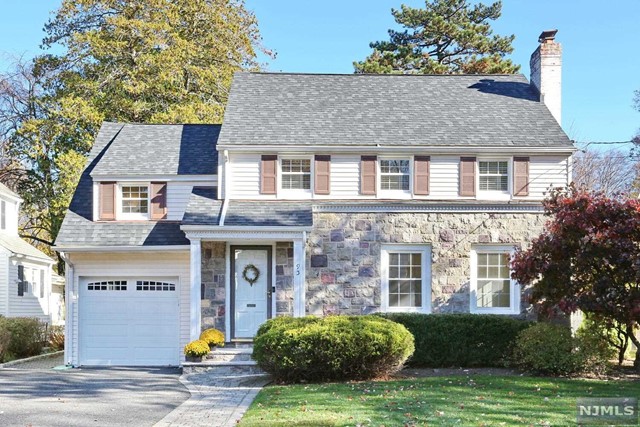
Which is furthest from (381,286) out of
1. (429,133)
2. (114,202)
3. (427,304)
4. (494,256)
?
(114,202)

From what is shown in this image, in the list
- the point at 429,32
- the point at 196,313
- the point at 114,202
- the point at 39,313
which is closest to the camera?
the point at 196,313

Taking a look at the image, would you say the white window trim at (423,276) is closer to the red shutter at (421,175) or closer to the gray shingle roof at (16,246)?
the red shutter at (421,175)

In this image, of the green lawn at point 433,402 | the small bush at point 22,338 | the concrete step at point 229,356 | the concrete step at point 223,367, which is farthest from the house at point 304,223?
the green lawn at point 433,402

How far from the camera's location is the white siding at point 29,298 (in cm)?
2678

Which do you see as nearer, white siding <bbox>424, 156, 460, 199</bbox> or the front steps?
the front steps

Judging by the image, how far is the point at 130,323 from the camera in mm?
19375

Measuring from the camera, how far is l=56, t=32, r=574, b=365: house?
18406 mm

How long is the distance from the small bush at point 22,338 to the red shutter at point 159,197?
519cm

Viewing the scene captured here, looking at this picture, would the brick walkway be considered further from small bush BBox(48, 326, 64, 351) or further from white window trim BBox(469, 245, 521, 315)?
small bush BBox(48, 326, 64, 351)

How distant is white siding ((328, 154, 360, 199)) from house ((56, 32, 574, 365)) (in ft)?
0.11

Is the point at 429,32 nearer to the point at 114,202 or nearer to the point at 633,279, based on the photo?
the point at 114,202

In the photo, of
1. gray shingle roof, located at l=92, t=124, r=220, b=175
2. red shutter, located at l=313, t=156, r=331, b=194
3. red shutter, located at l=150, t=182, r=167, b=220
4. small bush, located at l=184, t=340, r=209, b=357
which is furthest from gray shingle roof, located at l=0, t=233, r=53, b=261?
red shutter, located at l=313, t=156, r=331, b=194

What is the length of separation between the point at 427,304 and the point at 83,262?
28.8 ft

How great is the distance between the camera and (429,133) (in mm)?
19750
